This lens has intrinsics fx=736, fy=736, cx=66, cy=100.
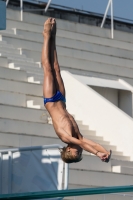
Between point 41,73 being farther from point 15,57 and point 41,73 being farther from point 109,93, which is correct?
point 109,93

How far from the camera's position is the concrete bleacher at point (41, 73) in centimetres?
1238

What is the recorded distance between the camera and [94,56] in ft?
54.9

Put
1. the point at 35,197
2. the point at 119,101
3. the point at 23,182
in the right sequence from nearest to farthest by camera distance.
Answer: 1. the point at 35,197
2. the point at 23,182
3. the point at 119,101

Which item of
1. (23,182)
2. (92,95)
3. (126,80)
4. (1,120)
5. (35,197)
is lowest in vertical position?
(35,197)

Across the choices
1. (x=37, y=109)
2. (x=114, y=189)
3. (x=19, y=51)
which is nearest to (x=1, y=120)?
(x=37, y=109)

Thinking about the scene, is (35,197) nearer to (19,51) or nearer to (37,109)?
(37,109)

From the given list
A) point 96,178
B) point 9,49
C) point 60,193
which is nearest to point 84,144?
point 60,193

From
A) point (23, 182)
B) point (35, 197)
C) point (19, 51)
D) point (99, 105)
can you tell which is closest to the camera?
point (35, 197)

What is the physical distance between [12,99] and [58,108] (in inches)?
228

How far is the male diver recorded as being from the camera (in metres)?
7.60

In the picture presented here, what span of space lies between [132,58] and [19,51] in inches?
131

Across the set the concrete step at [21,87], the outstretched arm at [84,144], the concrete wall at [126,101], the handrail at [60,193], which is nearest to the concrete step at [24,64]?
the concrete step at [21,87]

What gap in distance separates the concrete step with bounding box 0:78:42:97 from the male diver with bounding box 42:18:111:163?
5572 millimetres

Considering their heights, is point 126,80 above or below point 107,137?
above
